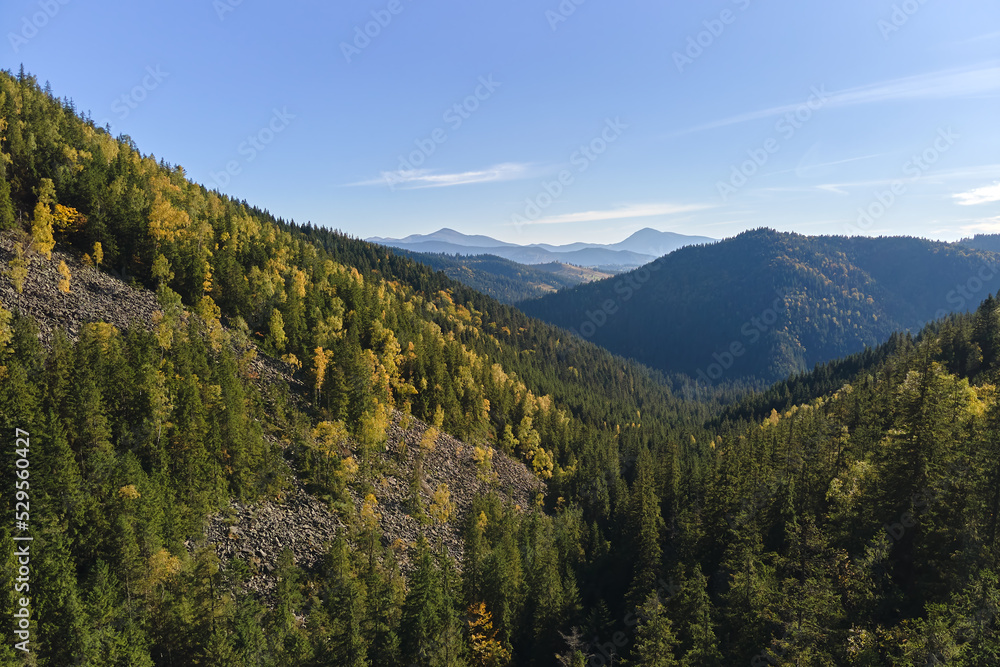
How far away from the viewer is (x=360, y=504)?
74.6 metres

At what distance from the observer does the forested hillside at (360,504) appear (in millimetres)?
36781

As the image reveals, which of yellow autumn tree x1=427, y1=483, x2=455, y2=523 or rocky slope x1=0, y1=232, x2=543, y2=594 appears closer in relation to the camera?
rocky slope x1=0, y1=232, x2=543, y2=594

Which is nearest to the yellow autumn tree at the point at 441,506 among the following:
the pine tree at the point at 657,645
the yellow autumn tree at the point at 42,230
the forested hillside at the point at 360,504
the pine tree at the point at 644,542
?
the forested hillside at the point at 360,504

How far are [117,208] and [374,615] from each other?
3227 inches

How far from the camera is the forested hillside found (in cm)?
3678

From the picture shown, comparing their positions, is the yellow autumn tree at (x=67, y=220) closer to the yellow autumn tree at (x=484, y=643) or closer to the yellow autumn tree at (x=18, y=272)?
the yellow autumn tree at (x=18, y=272)

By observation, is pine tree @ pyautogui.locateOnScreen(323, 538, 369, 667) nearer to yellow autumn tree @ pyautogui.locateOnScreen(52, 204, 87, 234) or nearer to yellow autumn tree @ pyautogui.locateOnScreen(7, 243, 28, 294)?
yellow autumn tree @ pyautogui.locateOnScreen(7, 243, 28, 294)

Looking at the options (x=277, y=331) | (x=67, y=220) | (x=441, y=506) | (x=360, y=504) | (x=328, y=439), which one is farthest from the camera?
(x=277, y=331)

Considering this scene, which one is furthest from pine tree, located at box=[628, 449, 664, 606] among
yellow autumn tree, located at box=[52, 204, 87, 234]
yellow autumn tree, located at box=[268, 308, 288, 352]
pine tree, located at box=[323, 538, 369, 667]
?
yellow autumn tree, located at box=[52, 204, 87, 234]

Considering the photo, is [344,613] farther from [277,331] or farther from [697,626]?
[277,331]

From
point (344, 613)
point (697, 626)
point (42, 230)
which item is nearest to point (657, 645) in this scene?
point (697, 626)

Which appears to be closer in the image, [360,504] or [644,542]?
[644,542]

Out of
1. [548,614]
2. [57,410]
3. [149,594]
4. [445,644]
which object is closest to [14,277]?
[57,410]

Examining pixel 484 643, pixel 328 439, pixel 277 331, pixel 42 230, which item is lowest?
pixel 484 643
